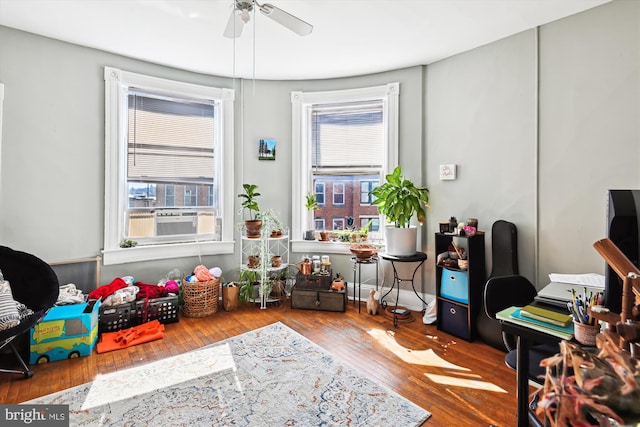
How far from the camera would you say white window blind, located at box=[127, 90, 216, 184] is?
342 cm

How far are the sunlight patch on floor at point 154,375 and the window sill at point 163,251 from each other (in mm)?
1372

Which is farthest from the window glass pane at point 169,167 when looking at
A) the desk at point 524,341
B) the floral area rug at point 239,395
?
the desk at point 524,341

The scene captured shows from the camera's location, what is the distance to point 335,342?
8.95 feet

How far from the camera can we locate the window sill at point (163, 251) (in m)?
3.22

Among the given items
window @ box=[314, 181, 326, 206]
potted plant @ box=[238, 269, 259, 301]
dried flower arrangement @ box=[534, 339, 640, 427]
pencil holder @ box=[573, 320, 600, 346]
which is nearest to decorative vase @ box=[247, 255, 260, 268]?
potted plant @ box=[238, 269, 259, 301]

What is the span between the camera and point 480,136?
10.2 feet

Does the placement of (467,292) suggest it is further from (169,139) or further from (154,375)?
(169,139)

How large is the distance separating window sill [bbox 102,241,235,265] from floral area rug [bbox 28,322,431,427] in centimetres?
138

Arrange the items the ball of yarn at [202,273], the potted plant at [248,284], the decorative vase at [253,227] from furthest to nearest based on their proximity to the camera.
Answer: the potted plant at [248,284] < the decorative vase at [253,227] < the ball of yarn at [202,273]

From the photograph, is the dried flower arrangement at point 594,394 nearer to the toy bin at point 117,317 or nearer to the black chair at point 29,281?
the black chair at point 29,281

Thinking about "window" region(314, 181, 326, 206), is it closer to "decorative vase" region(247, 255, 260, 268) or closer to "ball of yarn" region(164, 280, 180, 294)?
"decorative vase" region(247, 255, 260, 268)

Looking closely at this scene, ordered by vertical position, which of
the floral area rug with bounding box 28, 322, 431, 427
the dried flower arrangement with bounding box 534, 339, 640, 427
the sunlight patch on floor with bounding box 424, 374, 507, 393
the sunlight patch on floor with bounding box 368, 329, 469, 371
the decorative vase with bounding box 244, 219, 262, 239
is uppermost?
the decorative vase with bounding box 244, 219, 262, 239

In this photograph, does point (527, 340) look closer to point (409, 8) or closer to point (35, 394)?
point (409, 8)

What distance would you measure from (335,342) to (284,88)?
10.2 feet
